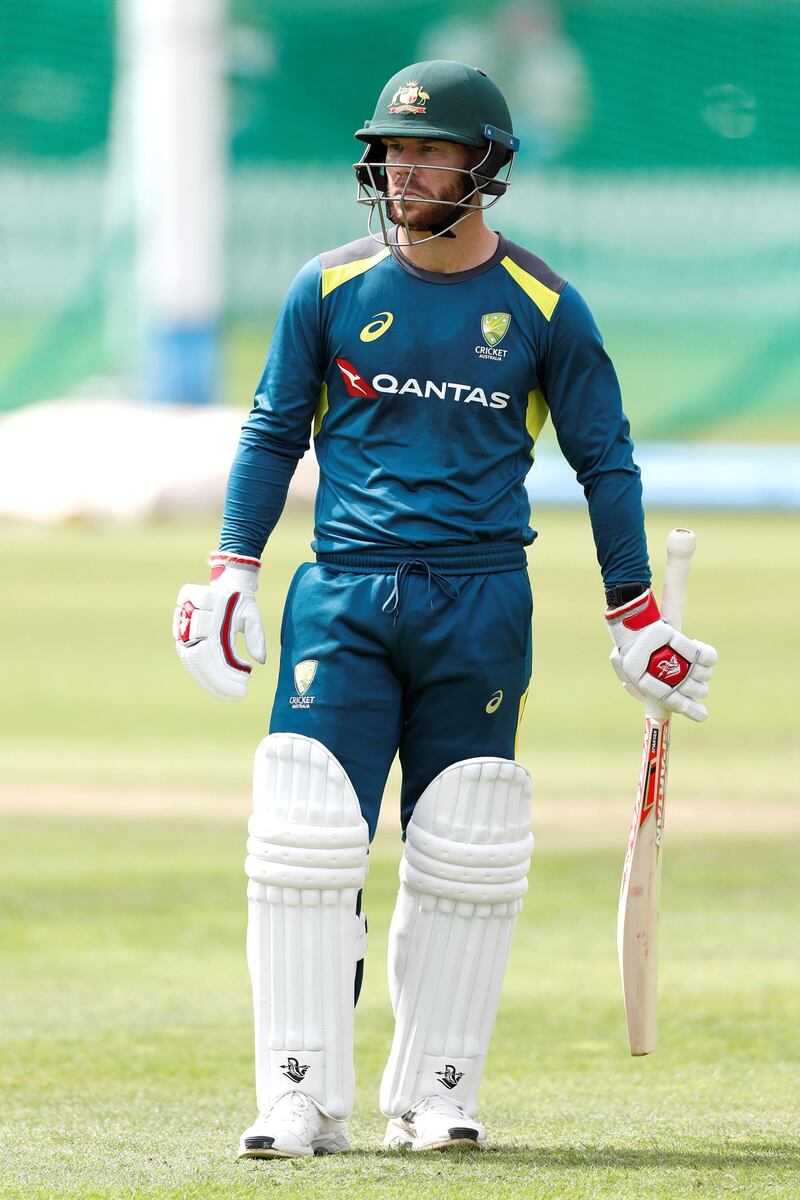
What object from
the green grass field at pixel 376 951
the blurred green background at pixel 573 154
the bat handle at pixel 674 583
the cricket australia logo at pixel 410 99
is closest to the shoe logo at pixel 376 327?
the cricket australia logo at pixel 410 99

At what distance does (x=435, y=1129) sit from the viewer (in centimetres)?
370

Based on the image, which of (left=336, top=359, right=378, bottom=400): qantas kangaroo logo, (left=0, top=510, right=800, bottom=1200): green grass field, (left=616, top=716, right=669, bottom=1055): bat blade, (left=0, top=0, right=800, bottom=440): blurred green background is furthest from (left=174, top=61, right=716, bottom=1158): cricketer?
(left=0, top=0, right=800, bottom=440): blurred green background

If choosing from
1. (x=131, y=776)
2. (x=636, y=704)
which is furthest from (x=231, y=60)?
(x=131, y=776)

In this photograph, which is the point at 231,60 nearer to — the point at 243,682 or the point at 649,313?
the point at 649,313

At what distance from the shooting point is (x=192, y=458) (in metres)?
20.0

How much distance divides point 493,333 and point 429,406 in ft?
0.56

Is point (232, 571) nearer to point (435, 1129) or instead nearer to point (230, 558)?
point (230, 558)

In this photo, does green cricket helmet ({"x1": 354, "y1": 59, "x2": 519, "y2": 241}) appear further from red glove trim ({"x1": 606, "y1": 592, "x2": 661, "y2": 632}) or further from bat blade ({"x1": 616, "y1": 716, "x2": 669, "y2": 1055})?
bat blade ({"x1": 616, "y1": 716, "x2": 669, "y2": 1055})

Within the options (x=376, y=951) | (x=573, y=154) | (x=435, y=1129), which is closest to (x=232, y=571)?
(x=435, y=1129)

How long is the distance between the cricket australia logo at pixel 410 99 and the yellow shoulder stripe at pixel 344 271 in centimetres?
25

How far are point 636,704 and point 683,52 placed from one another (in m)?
18.5

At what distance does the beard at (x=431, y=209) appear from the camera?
3752 mm

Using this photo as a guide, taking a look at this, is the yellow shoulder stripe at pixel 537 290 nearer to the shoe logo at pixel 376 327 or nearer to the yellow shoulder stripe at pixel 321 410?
the shoe logo at pixel 376 327

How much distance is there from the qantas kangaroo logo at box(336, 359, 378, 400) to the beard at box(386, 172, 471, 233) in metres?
0.27
